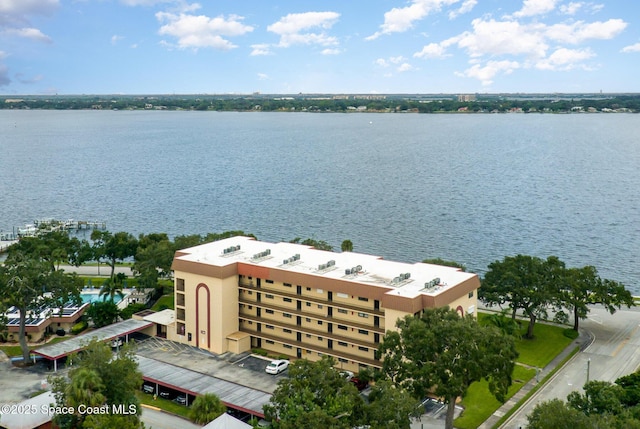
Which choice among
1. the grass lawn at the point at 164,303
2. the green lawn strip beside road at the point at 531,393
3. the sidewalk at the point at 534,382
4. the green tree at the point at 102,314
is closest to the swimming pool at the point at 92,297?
the grass lawn at the point at 164,303

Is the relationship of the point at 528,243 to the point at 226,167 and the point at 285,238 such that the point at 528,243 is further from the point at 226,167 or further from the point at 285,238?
the point at 226,167

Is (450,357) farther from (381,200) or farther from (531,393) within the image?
(381,200)

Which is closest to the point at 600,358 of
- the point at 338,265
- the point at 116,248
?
the point at 338,265

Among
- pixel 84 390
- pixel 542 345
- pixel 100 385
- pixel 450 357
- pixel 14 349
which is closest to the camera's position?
pixel 84 390

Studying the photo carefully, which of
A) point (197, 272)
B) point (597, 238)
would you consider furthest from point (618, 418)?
point (597, 238)

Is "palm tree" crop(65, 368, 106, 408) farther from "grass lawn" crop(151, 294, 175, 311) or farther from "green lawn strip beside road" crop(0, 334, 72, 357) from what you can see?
"grass lawn" crop(151, 294, 175, 311)

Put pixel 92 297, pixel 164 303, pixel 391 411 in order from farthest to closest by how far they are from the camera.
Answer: pixel 92 297, pixel 164 303, pixel 391 411

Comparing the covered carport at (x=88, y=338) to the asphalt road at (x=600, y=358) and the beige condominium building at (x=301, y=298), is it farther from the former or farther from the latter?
the asphalt road at (x=600, y=358)
